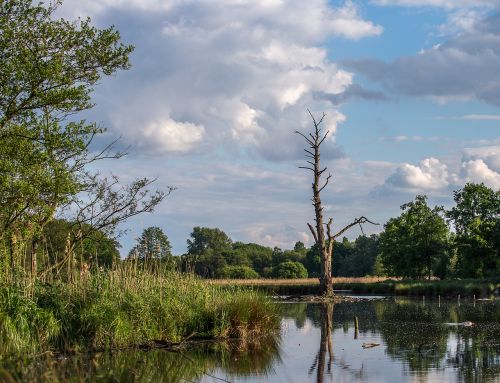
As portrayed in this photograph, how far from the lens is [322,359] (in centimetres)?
1714

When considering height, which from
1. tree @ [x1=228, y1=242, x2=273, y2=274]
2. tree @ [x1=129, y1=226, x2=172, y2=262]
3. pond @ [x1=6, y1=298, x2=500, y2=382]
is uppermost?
tree @ [x1=228, y1=242, x2=273, y2=274]

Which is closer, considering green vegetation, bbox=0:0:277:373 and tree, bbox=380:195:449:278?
green vegetation, bbox=0:0:277:373

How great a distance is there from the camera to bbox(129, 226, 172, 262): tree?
71.3ft

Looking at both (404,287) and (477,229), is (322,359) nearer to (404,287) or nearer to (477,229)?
(404,287)

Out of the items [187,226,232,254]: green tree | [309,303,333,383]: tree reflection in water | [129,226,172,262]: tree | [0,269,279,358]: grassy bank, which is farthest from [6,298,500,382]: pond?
[187,226,232,254]: green tree

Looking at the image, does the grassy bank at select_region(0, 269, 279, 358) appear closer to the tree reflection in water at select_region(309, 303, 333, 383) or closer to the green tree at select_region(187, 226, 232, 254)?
the tree reflection in water at select_region(309, 303, 333, 383)

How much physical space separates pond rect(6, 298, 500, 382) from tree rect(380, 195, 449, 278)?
42609 millimetres

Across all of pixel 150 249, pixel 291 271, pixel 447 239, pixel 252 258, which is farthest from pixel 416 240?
pixel 252 258

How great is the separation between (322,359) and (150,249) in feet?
24.0

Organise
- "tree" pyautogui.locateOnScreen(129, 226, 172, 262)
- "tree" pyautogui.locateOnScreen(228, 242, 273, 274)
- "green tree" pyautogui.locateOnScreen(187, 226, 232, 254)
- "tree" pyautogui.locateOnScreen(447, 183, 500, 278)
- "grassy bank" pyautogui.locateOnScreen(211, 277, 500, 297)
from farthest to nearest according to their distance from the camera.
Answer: "green tree" pyautogui.locateOnScreen(187, 226, 232, 254), "tree" pyautogui.locateOnScreen(228, 242, 273, 274), "tree" pyautogui.locateOnScreen(447, 183, 500, 278), "grassy bank" pyautogui.locateOnScreen(211, 277, 500, 297), "tree" pyautogui.locateOnScreen(129, 226, 172, 262)

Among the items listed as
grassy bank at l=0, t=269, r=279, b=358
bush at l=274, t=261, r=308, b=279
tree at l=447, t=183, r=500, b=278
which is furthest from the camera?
bush at l=274, t=261, r=308, b=279

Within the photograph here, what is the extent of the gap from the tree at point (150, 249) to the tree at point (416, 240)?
151 feet

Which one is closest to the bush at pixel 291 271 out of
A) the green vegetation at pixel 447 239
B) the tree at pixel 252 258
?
the tree at pixel 252 258

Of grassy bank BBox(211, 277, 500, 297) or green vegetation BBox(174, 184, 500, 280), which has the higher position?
green vegetation BBox(174, 184, 500, 280)
